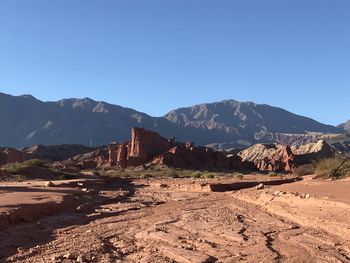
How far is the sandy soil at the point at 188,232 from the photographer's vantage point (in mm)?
10094

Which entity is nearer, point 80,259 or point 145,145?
point 80,259

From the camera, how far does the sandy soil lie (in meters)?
10.1

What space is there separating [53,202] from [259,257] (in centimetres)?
1144

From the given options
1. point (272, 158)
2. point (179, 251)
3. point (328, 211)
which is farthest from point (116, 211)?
point (272, 158)

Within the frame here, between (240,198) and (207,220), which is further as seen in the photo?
(240,198)

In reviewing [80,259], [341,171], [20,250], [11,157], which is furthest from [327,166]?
[11,157]

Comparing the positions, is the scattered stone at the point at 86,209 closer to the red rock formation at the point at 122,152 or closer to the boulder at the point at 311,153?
the red rock formation at the point at 122,152

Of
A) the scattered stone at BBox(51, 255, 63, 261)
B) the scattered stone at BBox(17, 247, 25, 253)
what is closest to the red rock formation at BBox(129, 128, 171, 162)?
the scattered stone at BBox(17, 247, 25, 253)

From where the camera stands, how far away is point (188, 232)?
13.0 metres

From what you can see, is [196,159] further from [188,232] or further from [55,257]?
[55,257]

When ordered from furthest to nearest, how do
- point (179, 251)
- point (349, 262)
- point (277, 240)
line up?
1. point (277, 240)
2. point (179, 251)
3. point (349, 262)

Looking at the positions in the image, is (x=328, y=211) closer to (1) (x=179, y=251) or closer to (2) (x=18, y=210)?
(1) (x=179, y=251)

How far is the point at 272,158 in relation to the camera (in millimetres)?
84750

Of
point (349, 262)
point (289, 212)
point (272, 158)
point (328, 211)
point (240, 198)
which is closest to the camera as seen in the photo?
point (349, 262)
